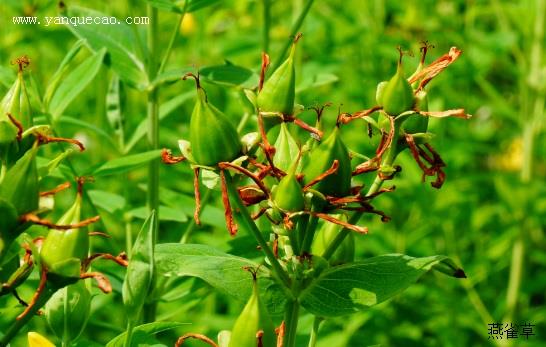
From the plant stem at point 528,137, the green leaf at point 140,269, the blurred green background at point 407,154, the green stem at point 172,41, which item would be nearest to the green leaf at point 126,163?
the green stem at point 172,41

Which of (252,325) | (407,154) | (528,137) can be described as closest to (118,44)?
(252,325)

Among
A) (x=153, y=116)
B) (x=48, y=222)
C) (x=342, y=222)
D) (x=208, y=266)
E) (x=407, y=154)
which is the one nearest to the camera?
(x=48, y=222)

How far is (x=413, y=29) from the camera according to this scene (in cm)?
318

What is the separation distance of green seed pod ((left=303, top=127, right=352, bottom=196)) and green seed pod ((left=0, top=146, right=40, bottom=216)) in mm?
315

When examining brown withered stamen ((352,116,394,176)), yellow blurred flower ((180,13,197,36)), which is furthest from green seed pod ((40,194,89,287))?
yellow blurred flower ((180,13,197,36))

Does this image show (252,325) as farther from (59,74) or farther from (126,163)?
(59,74)

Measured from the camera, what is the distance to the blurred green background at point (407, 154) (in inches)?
106

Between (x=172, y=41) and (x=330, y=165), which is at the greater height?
(x=172, y=41)

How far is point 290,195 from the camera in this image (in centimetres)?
107

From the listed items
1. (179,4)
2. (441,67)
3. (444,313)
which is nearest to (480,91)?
(444,313)

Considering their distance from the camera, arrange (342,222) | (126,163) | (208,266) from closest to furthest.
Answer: (342,222) → (208,266) → (126,163)

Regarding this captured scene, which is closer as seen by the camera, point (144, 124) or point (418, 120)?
point (418, 120)

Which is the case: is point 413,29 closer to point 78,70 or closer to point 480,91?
point 480,91

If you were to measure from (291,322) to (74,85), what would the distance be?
2.47 ft
